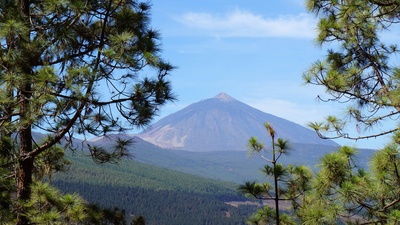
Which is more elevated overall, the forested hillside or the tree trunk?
the tree trunk

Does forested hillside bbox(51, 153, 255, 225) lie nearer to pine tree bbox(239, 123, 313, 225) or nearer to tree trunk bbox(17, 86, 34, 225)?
pine tree bbox(239, 123, 313, 225)

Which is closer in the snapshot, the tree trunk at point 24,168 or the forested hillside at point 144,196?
the tree trunk at point 24,168

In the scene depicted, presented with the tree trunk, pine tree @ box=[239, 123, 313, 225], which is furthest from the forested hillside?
the tree trunk

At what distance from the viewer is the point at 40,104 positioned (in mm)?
6445

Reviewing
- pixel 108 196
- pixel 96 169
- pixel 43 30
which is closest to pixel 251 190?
pixel 43 30

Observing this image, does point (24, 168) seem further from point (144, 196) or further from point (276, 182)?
point (144, 196)

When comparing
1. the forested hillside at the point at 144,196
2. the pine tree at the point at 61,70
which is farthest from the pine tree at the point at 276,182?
the forested hillside at the point at 144,196

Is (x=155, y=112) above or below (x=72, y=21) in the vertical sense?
below

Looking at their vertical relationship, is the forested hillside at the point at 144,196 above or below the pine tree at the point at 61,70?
below

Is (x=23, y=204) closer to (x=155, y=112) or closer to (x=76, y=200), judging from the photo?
(x=76, y=200)

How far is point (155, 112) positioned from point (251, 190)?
7.27 feet

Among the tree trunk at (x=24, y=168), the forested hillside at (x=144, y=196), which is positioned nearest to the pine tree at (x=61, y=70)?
the tree trunk at (x=24, y=168)

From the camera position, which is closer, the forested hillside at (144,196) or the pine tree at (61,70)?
the pine tree at (61,70)

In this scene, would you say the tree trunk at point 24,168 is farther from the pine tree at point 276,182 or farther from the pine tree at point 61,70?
the pine tree at point 276,182
